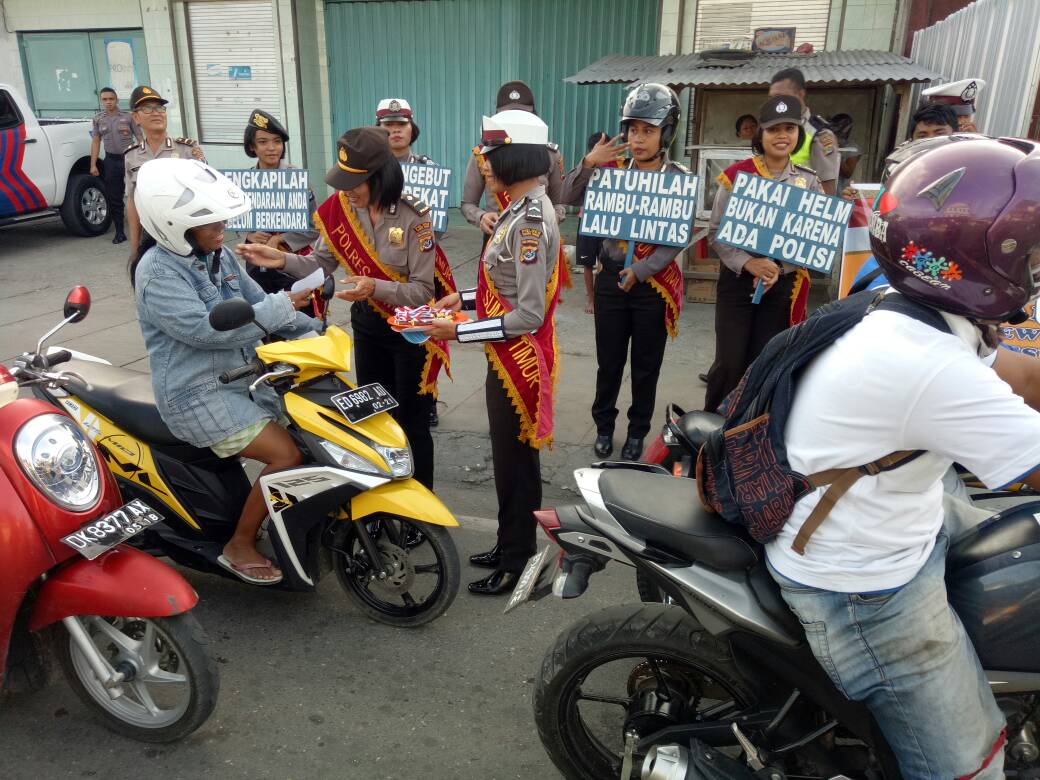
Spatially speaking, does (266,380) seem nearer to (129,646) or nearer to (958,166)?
(129,646)

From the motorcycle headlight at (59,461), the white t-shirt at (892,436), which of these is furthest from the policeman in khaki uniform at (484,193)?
the white t-shirt at (892,436)

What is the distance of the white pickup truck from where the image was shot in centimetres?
985

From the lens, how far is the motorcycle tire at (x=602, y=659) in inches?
83.0

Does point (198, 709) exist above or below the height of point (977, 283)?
below

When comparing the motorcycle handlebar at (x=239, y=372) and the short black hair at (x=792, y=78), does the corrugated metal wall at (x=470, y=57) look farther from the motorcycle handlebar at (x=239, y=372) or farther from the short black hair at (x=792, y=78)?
the motorcycle handlebar at (x=239, y=372)

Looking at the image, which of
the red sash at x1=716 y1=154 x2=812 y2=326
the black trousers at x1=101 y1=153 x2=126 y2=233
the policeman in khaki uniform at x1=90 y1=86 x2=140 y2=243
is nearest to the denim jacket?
the red sash at x1=716 y1=154 x2=812 y2=326

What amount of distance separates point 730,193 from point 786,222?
1.15 ft

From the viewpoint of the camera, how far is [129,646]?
2686 mm

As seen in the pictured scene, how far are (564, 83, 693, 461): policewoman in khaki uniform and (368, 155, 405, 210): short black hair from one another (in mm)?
1464

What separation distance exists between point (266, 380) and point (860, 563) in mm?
2101

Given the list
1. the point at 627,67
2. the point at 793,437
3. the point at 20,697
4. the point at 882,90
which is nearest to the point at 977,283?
the point at 793,437

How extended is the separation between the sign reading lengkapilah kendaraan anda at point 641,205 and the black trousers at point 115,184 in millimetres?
8311

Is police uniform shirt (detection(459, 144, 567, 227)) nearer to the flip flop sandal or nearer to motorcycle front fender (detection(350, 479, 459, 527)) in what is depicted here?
motorcycle front fender (detection(350, 479, 459, 527))

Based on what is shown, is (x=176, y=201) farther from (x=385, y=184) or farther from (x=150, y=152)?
(x=150, y=152)
